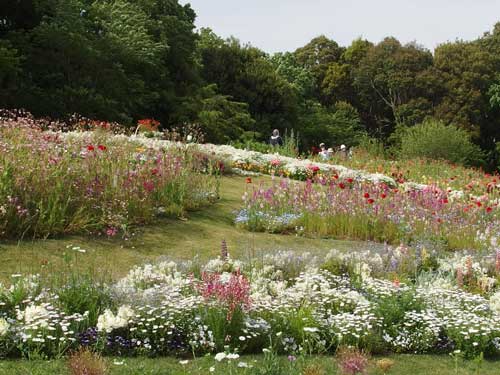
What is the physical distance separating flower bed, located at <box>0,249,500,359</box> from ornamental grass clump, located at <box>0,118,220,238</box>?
5.30ft

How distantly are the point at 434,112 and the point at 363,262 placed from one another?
31.3m

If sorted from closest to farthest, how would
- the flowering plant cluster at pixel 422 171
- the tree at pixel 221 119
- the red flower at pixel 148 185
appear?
the red flower at pixel 148 185, the flowering plant cluster at pixel 422 171, the tree at pixel 221 119

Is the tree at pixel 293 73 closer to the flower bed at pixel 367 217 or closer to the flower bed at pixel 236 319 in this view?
the flower bed at pixel 367 217

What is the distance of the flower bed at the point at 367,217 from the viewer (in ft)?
30.7

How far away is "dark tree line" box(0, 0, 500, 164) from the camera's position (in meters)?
21.2

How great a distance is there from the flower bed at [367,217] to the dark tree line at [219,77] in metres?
11.6

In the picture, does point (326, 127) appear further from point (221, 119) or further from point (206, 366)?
point (206, 366)

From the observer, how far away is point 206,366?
4.30m

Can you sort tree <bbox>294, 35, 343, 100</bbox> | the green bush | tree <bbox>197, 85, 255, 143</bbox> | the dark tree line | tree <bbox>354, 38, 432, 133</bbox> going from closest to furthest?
the dark tree line, tree <bbox>197, 85, 255, 143</bbox>, the green bush, tree <bbox>354, 38, 432, 133</bbox>, tree <bbox>294, 35, 343, 100</bbox>

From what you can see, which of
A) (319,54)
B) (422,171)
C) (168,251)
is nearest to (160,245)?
(168,251)

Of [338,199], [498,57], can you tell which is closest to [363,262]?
[338,199]

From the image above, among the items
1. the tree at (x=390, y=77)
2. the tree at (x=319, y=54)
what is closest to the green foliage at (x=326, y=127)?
the tree at (x=390, y=77)

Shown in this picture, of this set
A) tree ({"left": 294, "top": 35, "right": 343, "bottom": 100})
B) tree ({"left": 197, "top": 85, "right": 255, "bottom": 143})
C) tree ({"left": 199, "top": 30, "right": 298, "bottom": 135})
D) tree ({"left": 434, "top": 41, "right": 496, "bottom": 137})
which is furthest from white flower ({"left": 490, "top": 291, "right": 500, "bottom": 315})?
tree ({"left": 294, "top": 35, "right": 343, "bottom": 100})

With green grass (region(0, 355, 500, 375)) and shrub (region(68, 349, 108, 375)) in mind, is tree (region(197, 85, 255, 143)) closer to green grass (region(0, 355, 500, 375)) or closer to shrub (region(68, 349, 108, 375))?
green grass (region(0, 355, 500, 375))
